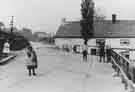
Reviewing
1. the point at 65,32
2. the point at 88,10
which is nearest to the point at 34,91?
the point at 88,10

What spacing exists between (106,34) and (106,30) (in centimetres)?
137

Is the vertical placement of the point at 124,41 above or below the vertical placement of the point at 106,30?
below

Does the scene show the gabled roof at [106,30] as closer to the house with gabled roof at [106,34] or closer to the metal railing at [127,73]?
the house with gabled roof at [106,34]

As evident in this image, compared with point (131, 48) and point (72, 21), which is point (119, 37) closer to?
point (131, 48)

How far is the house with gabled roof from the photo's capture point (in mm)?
47438

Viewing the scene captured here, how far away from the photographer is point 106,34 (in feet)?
162

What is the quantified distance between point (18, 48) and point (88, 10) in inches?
542

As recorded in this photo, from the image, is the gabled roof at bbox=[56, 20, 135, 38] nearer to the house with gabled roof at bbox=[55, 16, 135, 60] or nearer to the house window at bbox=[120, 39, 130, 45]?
the house with gabled roof at bbox=[55, 16, 135, 60]

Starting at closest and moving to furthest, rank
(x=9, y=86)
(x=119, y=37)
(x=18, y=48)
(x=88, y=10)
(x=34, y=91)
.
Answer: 1. (x=34, y=91)
2. (x=9, y=86)
3. (x=18, y=48)
4. (x=88, y=10)
5. (x=119, y=37)

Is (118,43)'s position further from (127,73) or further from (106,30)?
(127,73)

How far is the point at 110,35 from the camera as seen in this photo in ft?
160

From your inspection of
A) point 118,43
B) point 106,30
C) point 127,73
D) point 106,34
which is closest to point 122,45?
point 118,43

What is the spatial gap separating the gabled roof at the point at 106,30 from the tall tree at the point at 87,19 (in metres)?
5.48

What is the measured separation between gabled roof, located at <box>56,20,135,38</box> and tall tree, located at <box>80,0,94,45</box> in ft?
18.0
